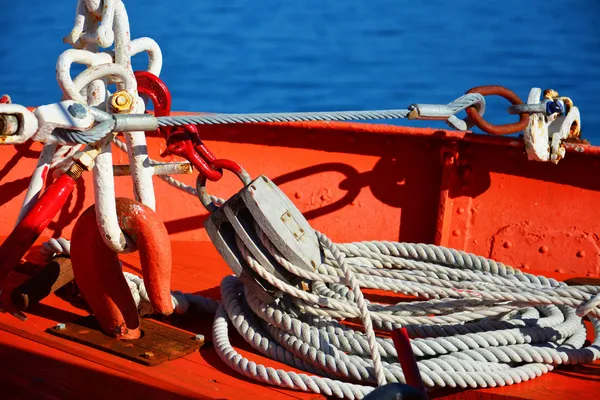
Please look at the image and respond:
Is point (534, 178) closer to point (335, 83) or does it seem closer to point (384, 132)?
point (384, 132)

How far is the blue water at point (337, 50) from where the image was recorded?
10.5 m

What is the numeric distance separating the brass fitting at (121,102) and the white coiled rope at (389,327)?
44cm

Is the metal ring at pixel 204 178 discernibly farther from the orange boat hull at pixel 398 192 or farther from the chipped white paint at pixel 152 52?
the orange boat hull at pixel 398 192

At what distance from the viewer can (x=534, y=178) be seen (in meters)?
2.93

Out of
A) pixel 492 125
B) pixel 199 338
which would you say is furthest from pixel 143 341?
pixel 492 125

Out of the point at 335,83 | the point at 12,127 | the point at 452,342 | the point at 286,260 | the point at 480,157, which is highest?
the point at 335,83

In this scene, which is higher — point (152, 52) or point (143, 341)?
point (152, 52)

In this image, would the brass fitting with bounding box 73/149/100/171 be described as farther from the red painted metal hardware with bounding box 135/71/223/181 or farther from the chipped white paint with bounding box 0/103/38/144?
the chipped white paint with bounding box 0/103/38/144

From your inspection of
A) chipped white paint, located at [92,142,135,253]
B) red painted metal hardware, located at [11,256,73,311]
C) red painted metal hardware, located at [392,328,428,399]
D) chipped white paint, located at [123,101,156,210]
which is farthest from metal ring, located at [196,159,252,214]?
red painted metal hardware, located at [392,328,428,399]

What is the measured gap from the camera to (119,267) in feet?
6.95

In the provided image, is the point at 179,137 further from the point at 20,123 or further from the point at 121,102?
the point at 20,123

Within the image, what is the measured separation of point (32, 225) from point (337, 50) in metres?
9.77

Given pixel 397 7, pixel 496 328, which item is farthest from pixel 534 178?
pixel 397 7

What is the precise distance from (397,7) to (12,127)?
12011 millimetres
